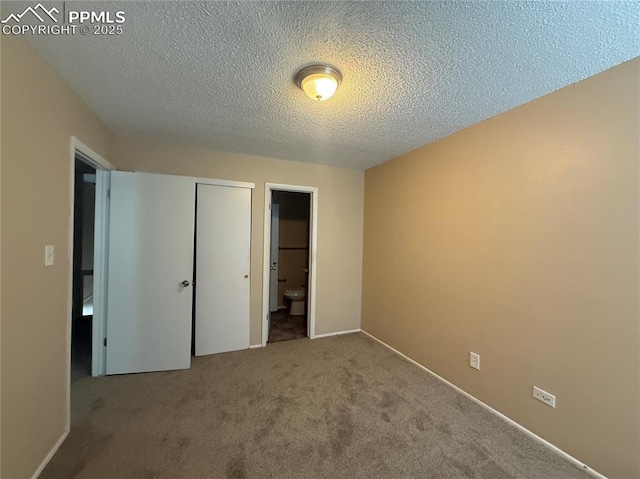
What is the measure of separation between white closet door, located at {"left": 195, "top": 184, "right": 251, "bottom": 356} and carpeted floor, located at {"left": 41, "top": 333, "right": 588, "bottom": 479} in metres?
0.42

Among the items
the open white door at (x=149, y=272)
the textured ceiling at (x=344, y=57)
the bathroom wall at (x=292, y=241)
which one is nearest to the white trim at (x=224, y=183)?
the open white door at (x=149, y=272)

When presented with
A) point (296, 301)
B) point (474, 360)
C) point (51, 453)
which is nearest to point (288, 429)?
point (51, 453)

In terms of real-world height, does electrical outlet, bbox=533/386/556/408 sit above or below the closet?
below

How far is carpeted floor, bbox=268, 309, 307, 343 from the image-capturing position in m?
3.41

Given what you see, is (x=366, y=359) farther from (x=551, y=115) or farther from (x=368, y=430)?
(x=551, y=115)

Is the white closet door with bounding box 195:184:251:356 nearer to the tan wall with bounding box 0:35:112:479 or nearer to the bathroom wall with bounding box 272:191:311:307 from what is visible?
the tan wall with bounding box 0:35:112:479

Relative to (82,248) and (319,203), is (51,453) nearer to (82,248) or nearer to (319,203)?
(319,203)

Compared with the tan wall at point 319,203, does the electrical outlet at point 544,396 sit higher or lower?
lower

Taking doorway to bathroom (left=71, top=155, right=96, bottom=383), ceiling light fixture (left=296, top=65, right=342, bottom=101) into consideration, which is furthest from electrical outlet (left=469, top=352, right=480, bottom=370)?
doorway to bathroom (left=71, top=155, right=96, bottom=383)

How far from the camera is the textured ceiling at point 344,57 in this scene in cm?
109

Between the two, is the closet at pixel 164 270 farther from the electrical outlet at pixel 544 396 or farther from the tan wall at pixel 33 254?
the electrical outlet at pixel 544 396

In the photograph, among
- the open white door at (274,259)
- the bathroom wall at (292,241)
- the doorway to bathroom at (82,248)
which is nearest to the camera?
the doorway to bathroom at (82,248)

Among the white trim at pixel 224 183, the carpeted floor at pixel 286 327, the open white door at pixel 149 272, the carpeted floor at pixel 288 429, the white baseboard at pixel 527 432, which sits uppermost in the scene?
the white trim at pixel 224 183

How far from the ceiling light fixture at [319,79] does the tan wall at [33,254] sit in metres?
1.40
